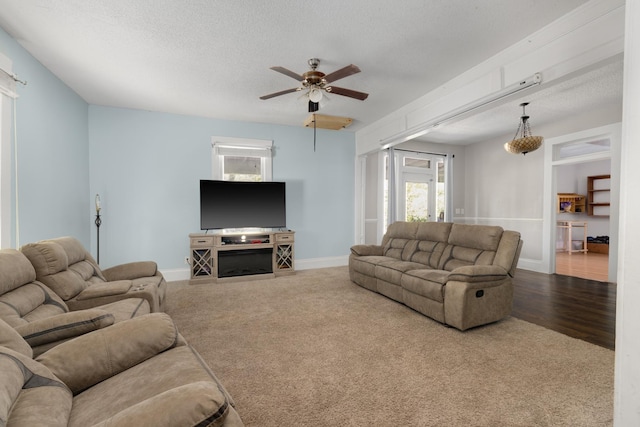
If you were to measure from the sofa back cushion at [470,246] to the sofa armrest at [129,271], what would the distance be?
11.0ft

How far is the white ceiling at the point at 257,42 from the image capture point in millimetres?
2500

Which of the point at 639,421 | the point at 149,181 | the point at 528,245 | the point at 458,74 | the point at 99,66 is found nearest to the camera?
the point at 639,421

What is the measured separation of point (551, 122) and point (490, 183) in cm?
172

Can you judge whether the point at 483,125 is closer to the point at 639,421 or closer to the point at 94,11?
the point at 639,421

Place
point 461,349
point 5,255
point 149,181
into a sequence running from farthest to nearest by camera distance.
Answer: point 149,181 → point 461,349 → point 5,255

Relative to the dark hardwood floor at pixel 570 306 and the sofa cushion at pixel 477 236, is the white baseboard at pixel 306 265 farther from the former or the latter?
the dark hardwood floor at pixel 570 306

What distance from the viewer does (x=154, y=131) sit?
497 cm

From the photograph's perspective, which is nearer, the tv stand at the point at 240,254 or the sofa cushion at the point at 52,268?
the sofa cushion at the point at 52,268

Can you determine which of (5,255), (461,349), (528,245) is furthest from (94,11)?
(528,245)

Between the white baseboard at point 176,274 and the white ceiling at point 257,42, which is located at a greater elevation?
the white ceiling at point 257,42

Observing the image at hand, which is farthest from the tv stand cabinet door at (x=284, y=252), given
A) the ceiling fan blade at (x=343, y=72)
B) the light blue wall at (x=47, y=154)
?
the ceiling fan blade at (x=343, y=72)

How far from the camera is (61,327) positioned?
1.52 metres

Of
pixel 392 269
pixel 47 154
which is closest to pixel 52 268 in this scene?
pixel 47 154

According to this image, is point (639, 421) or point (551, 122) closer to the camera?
point (639, 421)
